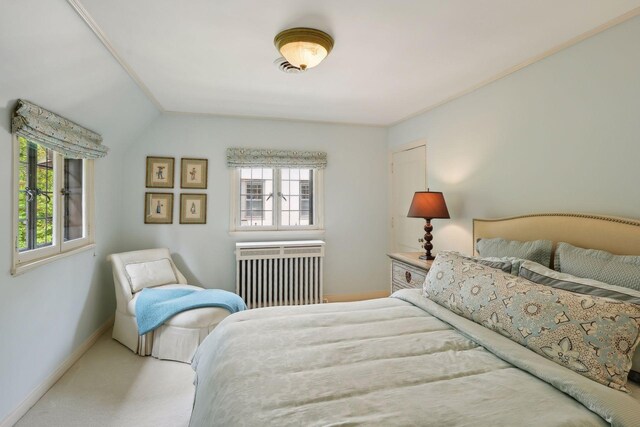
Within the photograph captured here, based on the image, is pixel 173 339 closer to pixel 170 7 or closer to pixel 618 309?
pixel 170 7

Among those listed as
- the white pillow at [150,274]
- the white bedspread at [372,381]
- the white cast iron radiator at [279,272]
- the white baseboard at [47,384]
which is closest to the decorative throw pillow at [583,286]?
the white bedspread at [372,381]

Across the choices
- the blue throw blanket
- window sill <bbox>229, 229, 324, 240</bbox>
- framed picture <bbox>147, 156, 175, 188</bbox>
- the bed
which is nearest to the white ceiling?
framed picture <bbox>147, 156, 175, 188</bbox>

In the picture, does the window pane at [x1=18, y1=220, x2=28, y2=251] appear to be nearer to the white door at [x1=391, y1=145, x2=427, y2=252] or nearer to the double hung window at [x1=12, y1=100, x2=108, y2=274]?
the double hung window at [x1=12, y1=100, x2=108, y2=274]

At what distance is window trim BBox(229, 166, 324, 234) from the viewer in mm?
3926

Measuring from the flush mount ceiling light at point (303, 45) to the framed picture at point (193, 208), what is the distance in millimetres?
2244

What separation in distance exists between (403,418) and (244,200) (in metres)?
3.38

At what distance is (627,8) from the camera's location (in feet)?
5.73

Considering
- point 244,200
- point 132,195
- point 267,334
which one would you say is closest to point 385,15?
point 267,334

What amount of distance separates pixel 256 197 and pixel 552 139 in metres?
3.05

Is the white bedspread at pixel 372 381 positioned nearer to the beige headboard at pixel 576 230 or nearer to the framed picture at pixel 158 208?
the beige headboard at pixel 576 230

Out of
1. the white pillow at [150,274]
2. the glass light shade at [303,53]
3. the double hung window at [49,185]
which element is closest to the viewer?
the double hung window at [49,185]

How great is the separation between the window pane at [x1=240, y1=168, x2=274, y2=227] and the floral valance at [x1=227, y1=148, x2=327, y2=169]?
0.15 metres

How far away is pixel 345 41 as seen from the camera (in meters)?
2.12

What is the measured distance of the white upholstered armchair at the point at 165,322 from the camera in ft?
8.80
